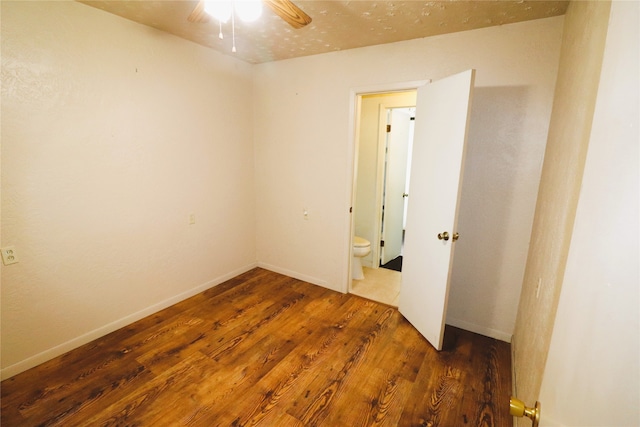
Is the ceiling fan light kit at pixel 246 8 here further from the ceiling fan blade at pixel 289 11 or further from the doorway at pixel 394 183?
the doorway at pixel 394 183

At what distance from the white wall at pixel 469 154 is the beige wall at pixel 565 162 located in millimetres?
341

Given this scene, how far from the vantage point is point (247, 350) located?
2.14 meters

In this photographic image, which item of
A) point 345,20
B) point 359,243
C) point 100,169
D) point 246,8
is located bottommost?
point 359,243

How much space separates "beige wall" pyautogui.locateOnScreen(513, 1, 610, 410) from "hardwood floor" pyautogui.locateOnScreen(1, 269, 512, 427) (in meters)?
Result: 0.46

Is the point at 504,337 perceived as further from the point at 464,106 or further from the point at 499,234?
the point at 464,106

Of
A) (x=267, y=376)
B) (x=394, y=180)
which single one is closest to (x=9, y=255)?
(x=267, y=376)

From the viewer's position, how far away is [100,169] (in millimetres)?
2125

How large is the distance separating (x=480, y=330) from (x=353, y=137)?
82.7 inches

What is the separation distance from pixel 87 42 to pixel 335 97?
1997 millimetres

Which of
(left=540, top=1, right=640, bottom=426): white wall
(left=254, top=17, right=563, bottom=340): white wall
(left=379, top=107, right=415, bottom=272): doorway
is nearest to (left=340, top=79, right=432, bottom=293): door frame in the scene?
(left=254, top=17, right=563, bottom=340): white wall

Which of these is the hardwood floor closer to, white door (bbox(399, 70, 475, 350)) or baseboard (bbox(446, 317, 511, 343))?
baseboard (bbox(446, 317, 511, 343))

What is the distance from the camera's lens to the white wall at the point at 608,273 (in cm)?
37

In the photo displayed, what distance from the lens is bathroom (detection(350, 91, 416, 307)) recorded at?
→ 3.38 metres

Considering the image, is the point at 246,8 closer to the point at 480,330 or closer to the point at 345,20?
the point at 345,20
